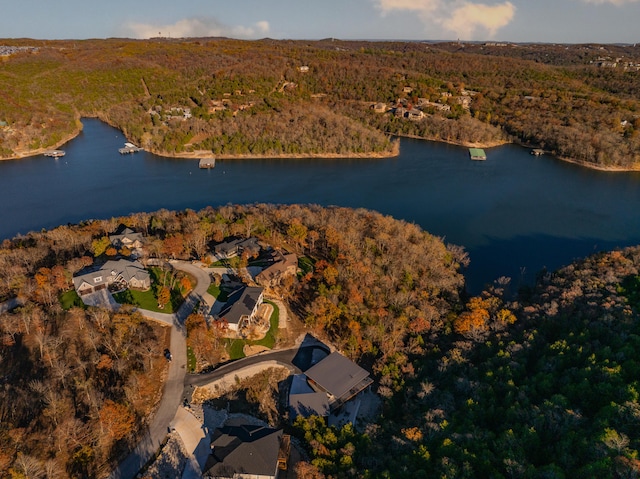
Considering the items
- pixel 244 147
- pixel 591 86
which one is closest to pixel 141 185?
pixel 244 147

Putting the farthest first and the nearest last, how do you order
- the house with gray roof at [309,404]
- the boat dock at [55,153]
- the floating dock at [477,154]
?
1. the floating dock at [477,154]
2. the boat dock at [55,153]
3. the house with gray roof at [309,404]

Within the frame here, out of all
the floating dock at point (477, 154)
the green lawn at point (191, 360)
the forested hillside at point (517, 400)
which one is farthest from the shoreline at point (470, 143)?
the green lawn at point (191, 360)

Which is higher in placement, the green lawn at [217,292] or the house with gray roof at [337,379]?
the green lawn at [217,292]

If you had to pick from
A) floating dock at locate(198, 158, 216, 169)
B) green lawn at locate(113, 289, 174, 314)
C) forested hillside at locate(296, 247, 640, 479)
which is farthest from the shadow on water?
floating dock at locate(198, 158, 216, 169)

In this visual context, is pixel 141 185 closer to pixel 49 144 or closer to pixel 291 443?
pixel 49 144

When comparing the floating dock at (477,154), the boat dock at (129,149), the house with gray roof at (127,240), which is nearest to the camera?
the house with gray roof at (127,240)

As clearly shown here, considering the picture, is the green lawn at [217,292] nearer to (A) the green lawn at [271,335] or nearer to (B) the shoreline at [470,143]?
(A) the green lawn at [271,335]
